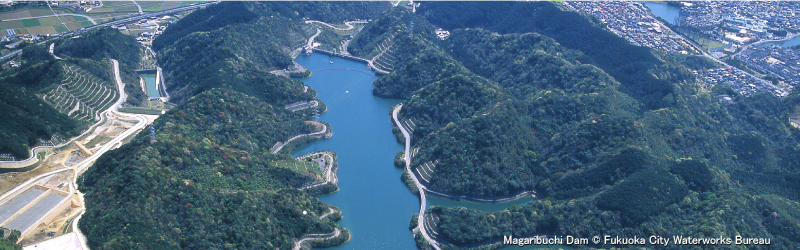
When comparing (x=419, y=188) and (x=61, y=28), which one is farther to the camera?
(x=61, y=28)

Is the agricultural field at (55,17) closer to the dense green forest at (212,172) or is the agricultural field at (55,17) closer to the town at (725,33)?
the dense green forest at (212,172)

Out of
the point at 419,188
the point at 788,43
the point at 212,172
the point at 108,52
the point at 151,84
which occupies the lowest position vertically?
the point at 419,188

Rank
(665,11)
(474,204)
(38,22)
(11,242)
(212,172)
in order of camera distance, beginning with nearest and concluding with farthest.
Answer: (11,242) < (212,172) < (474,204) < (38,22) < (665,11)

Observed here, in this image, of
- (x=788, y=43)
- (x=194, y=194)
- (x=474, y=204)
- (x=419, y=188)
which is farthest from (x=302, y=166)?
(x=788, y=43)

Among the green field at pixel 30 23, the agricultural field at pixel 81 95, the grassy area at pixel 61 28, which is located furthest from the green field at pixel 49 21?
the agricultural field at pixel 81 95

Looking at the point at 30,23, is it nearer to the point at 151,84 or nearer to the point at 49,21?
the point at 49,21

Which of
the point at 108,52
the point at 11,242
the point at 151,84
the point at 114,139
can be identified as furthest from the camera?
the point at 108,52
